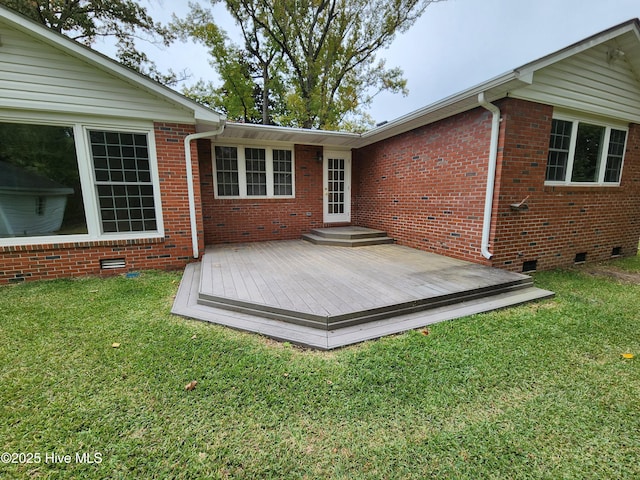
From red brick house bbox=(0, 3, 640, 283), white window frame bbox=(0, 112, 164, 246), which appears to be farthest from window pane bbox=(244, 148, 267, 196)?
white window frame bbox=(0, 112, 164, 246)

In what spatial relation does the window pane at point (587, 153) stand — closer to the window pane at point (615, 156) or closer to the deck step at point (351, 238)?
the window pane at point (615, 156)

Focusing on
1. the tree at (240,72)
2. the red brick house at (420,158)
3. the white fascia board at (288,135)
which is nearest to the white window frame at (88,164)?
the red brick house at (420,158)

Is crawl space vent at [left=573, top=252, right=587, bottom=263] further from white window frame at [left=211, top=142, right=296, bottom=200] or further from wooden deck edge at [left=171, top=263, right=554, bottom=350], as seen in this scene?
white window frame at [left=211, top=142, right=296, bottom=200]

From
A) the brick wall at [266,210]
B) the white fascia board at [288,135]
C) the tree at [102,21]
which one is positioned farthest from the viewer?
the tree at [102,21]

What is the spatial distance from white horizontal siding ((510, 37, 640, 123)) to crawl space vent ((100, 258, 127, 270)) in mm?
7159

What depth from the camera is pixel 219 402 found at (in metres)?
1.92

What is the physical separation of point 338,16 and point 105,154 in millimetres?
12815

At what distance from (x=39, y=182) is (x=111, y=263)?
66.8 inches

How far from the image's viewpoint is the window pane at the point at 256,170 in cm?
709

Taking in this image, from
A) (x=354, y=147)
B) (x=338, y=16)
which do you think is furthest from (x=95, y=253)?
(x=338, y=16)

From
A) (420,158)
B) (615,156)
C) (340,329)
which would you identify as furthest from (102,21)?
(615,156)

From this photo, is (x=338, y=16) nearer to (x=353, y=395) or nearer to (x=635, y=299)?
(x=635, y=299)

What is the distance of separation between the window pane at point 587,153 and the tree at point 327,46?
10.4 meters

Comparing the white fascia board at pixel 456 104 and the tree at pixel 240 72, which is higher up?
the tree at pixel 240 72
